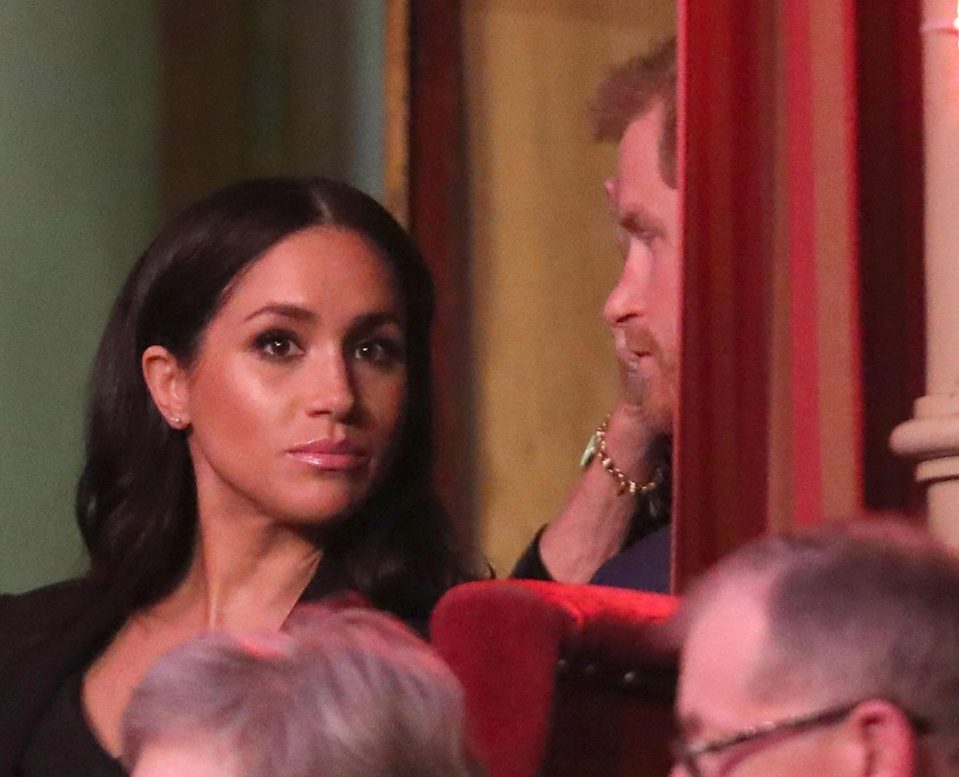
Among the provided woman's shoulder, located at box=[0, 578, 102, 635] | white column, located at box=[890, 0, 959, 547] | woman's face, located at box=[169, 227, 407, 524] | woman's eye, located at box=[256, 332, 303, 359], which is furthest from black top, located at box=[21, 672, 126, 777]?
white column, located at box=[890, 0, 959, 547]

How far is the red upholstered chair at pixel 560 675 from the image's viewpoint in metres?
1.04

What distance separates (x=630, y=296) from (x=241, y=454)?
416 millimetres

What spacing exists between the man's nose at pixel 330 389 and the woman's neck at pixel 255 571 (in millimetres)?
135

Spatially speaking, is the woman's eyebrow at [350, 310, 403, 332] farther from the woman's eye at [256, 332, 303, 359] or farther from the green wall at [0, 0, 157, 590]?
the green wall at [0, 0, 157, 590]

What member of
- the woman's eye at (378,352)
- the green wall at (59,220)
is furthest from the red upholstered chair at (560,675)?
the green wall at (59,220)

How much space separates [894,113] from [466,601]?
63 centimetres

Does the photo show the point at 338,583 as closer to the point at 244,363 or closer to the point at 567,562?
the point at 244,363

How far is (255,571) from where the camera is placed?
4.94 feet

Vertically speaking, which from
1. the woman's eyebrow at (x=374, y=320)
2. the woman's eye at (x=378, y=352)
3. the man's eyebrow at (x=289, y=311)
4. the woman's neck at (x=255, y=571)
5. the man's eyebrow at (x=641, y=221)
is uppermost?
the man's eyebrow at (x=641, y=221)

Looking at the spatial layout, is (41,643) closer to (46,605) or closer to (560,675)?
(46,605)

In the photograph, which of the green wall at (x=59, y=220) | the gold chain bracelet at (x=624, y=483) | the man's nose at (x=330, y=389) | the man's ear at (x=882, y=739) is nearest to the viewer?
the man's ear at (x=882, y=739)

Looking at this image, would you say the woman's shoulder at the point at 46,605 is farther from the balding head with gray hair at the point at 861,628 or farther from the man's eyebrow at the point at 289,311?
the balding head with gray hair at the point at 861,628

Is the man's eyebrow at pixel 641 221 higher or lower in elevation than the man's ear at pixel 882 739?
higher

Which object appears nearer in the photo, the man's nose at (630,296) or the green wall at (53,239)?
the man's nose at (630,296)
